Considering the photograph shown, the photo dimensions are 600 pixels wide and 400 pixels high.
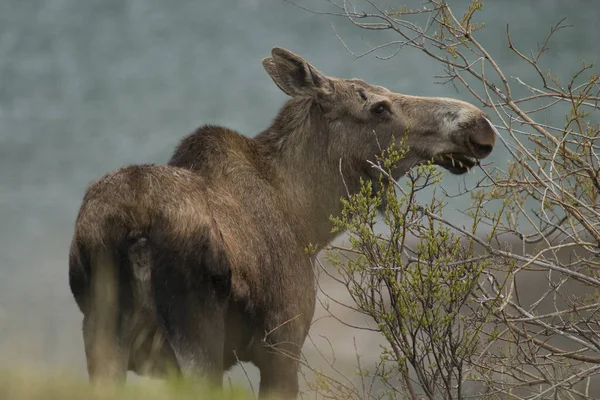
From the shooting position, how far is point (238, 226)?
794cm

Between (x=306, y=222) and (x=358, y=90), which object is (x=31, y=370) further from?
(x=358, y=90)

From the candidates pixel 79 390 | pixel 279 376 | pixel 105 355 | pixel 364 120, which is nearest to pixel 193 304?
pixel 105 355

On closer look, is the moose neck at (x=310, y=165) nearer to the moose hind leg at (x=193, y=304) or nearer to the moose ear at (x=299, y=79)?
the moose ear at (x=299, y=79)

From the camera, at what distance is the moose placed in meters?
6.83

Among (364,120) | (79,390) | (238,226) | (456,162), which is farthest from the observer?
(364,120)

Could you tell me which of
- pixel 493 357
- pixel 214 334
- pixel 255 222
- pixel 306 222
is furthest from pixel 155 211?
pixel 493 357

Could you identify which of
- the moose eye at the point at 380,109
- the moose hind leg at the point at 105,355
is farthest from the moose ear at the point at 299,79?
the moose hind leg at the point at 105,355

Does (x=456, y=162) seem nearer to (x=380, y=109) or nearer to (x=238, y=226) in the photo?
(x=380, y=109)

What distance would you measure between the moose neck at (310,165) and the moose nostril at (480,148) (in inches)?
49.5

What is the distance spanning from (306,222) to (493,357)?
245 centimetres

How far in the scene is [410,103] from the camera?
9773 mm

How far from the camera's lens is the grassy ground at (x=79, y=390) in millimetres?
5480

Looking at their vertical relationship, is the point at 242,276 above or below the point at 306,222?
below

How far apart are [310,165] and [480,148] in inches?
71.3
